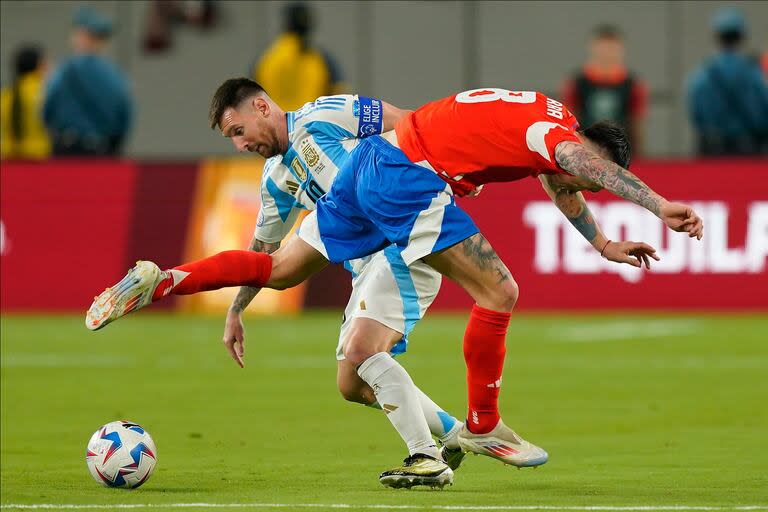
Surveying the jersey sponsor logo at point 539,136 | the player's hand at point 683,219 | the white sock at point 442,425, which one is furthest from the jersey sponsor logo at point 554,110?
the white sock at point 442,425

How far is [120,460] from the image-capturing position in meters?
Result: 7.65

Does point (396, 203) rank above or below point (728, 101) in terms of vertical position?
above

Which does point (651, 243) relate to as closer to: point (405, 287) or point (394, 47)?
point (394, 47)

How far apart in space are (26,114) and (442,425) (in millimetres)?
12675

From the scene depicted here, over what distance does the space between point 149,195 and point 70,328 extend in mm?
1804

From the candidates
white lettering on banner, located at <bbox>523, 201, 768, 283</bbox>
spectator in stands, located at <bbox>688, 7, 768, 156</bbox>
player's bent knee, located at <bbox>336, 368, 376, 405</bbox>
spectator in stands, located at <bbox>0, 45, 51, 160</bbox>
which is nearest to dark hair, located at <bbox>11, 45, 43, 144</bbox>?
spectator in stands, located at <bbox>0, 45, 51, 160</bbox>

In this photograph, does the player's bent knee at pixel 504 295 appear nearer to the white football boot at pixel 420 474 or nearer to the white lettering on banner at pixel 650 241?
the white football boot at pixel 420 474

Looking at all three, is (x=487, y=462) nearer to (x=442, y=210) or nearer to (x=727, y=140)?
(x=442, y=210)

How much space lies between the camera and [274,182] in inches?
326

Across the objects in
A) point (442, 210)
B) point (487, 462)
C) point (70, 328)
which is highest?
point (442, 210)

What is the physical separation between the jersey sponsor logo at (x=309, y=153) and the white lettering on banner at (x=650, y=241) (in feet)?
30.0

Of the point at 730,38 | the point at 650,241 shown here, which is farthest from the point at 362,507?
the point at 730,38

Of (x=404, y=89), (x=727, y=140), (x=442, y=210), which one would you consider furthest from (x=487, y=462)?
(x=404, y=89)

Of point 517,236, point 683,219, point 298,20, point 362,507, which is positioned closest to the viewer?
point 683,219
